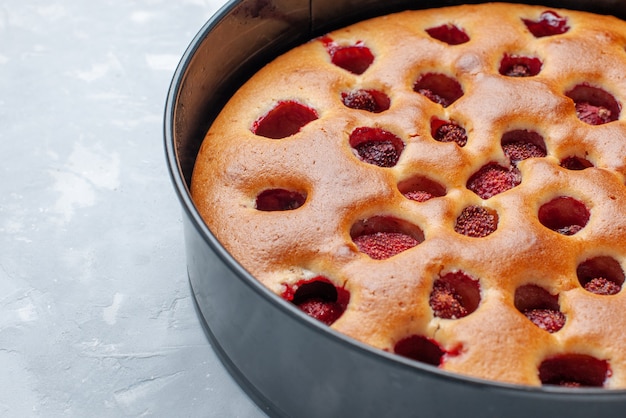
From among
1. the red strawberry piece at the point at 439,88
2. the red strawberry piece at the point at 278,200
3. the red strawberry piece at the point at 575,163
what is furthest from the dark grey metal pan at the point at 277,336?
the red strawberry piece at the point at 575,163

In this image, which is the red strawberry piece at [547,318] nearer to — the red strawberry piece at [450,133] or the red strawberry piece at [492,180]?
the red strawberry piece at [492,180]

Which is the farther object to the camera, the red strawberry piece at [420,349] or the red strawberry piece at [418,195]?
the red strawberry piece at [418,195]

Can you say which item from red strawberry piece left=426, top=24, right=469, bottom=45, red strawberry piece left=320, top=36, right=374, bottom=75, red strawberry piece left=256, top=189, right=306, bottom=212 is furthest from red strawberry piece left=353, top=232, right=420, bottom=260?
red strawberry piece left=426, top=24, right=469, bottom=45

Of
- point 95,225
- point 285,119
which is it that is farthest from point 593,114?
point 95,225

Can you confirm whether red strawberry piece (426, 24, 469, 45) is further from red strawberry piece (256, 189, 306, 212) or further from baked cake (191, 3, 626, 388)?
red strawberry piece (256, 189, 306, 212)

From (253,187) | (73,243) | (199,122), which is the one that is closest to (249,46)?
(199,122)

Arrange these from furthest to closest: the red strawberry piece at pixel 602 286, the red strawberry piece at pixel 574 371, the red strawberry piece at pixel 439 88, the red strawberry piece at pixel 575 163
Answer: the red strawberry piece at pixel 439 88 < the red strawberry piece at pixel 575 163 < the red strawberry piece at pixel 602 286 < the red strawberry piece at pixel 574 371

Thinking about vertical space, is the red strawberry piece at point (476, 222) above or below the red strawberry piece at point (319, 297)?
above
